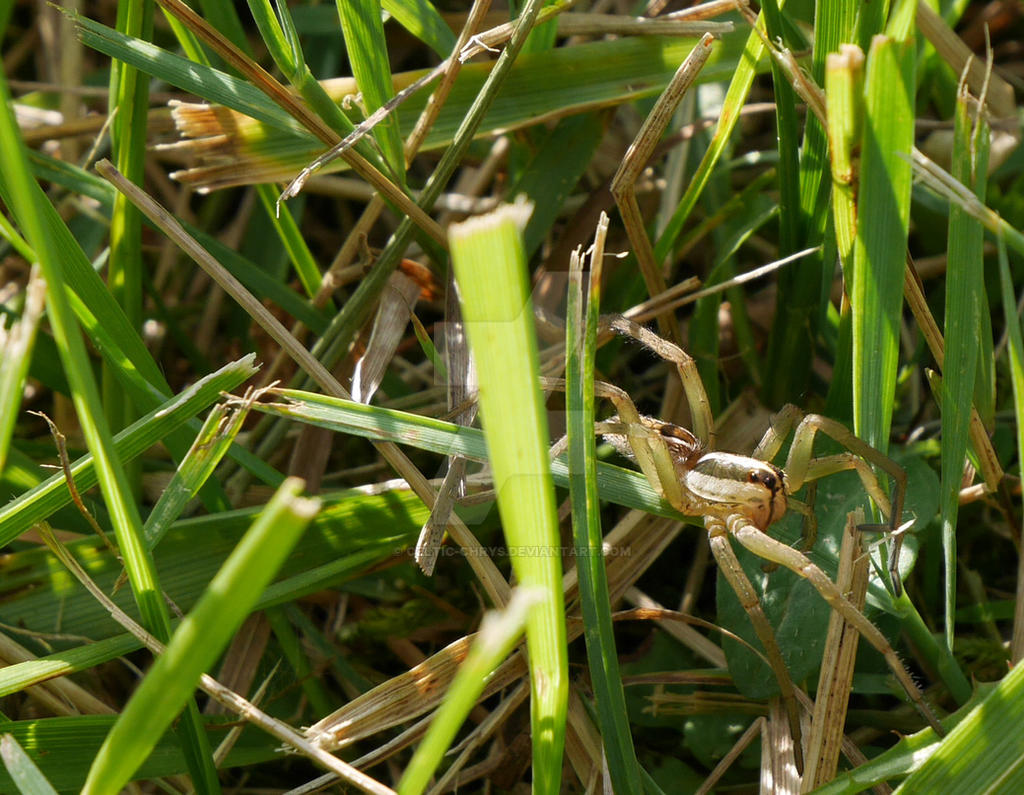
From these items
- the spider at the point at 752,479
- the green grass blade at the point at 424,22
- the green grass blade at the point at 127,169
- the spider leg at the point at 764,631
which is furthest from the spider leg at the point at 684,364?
the green grass blade at the point at 127,169

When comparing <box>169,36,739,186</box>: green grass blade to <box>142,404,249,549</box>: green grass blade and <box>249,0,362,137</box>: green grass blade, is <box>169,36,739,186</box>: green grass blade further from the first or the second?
<box>142,404,249,549</box>: green grass blade

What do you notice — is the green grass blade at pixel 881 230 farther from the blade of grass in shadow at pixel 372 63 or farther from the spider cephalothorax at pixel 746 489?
the blade of grass in shadow at pixel 372 63

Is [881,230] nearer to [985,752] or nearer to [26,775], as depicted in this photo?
Result: [985,752]

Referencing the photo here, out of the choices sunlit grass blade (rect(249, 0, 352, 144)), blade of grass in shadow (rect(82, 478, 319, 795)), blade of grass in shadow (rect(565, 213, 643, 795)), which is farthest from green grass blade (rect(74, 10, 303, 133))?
blade of grass in shadow (rect(82, 478, 319, 795))

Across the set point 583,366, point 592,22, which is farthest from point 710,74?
point 583,366

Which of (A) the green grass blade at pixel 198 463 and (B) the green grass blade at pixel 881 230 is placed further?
(A) the green grass blade at pixel 198 463

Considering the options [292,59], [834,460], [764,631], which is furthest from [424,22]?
[764,631]
